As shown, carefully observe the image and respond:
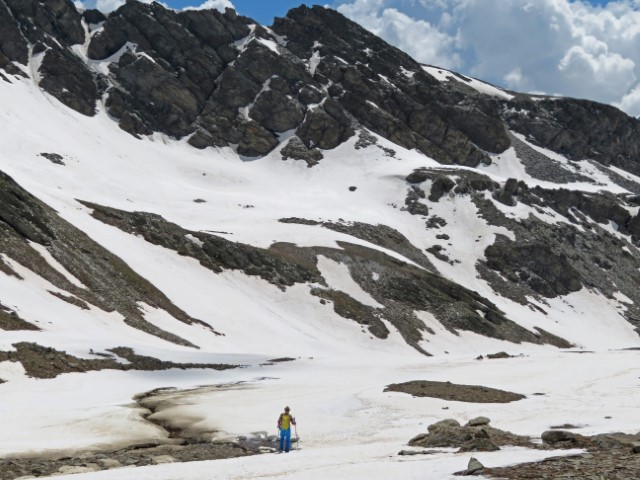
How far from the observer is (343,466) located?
621 inches

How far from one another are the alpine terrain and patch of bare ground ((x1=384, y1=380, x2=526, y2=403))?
425 millimetres

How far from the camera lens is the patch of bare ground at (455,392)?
3044 centimetres

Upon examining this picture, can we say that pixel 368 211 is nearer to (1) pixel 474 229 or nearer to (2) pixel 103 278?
(1) pixel 474 229

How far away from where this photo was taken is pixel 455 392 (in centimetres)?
Answer: 3244

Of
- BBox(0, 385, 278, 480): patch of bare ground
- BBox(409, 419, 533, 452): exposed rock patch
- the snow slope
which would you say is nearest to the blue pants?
the snow slope

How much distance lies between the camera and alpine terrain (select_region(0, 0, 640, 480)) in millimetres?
22266

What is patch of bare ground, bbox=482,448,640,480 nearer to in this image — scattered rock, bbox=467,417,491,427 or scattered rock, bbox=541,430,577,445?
scattered rock, bbox=541,430,577,445

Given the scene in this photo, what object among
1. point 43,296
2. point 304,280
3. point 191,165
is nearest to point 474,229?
point 304,280

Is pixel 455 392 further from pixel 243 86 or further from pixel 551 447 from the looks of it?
pixel 243 86

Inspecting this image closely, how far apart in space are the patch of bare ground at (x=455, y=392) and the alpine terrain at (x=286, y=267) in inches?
16.7

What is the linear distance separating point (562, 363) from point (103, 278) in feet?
130

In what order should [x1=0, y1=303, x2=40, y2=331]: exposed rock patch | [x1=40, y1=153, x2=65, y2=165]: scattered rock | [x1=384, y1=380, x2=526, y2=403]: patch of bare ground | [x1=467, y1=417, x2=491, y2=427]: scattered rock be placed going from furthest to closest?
[x1=40, y1=153, x2=65, y2=165]: scattered rock < [x1=0, y1=303, x2=40, y2=331]: exposed rock patch < [x1=384, y1=380, x2=526, y2=403]: patch of bare ground < [x1=467, y1=417, x2=491, y2=427]: scattered rock

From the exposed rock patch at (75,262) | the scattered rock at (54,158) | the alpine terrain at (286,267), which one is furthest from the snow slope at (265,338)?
the exposed rock patch at (75,262)

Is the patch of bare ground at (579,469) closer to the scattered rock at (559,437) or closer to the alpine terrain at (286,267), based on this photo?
the alpine terrain at (286,267)
